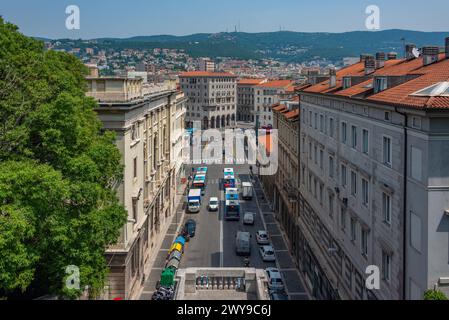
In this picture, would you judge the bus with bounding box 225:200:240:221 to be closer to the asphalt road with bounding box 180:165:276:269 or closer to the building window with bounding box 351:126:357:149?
the asphalt road with bounding box 180:165:276:269

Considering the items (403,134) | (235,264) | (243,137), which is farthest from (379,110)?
(243,137)

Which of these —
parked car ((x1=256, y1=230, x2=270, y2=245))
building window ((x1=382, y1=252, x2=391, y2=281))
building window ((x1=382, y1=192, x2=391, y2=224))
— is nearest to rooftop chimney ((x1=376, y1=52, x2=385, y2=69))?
building window ((x1=382, y1=192, x2=391, y2=224))

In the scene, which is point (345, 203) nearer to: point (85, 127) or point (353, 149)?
point (353, 149)

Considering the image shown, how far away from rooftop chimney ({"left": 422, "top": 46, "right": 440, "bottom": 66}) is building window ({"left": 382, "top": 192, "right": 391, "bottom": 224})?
911 cm

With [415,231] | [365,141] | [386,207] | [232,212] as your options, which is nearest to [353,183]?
[365,141]

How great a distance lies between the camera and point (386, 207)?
70.4 feet

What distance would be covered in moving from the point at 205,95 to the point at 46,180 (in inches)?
6691

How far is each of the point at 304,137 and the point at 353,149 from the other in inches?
605

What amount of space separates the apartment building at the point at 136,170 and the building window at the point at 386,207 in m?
16.3

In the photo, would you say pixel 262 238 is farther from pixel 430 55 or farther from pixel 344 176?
pixel 430 55

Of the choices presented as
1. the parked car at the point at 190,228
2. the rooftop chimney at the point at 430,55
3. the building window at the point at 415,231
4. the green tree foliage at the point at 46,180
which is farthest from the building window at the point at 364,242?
the parked car at the point at 190,228

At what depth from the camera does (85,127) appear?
21.2 metres

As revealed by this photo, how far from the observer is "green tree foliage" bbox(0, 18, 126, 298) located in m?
16.3

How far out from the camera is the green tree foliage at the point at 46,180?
53.6 feet
